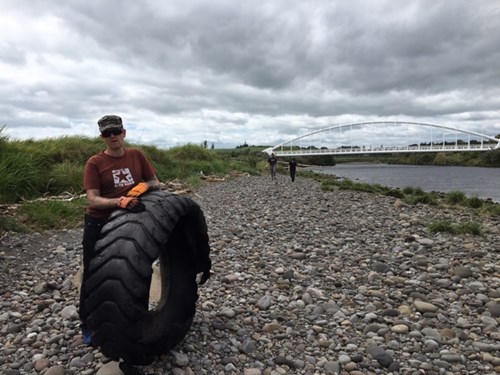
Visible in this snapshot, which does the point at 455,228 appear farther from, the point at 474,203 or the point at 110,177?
the point at 474,203

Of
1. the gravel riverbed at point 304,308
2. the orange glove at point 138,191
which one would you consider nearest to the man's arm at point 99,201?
the orange glove at point 138,191

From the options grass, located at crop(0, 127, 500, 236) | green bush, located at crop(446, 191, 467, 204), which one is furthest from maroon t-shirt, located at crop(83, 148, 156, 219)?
green bush, located at crop(446, 191, 467, 204)

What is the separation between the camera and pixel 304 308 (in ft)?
15.5

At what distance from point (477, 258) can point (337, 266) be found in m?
2.51

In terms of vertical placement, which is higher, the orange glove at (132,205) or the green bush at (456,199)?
the orange glove at (132,205)

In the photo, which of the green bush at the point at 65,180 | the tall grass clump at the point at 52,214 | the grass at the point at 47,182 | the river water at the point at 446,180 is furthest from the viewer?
the river water at the point at 446,180

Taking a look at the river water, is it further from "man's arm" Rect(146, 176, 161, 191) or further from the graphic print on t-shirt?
the graphic print on t-shirt

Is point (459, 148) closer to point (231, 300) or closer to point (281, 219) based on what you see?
point (281, 219)

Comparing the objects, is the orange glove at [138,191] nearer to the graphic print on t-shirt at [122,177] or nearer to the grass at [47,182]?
the graphic print on t-shirt at [122,177]

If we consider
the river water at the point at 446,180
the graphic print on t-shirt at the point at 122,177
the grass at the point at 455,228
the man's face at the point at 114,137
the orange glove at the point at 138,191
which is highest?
the man's face at the point at 114,137

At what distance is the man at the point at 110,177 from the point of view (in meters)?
3.45

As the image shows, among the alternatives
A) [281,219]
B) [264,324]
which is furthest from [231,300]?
[281,219]

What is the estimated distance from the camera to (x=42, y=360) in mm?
3504

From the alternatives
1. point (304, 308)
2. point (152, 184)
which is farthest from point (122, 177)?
point (304, 308)
